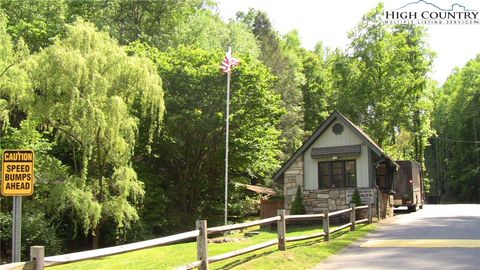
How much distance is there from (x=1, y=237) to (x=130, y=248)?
54.8ft

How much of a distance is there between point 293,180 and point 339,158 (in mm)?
2487

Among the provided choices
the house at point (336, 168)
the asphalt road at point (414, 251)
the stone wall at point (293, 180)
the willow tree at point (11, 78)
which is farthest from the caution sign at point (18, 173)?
the stone wall at point (293, 180)

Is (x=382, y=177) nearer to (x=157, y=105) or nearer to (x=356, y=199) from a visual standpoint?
(x=356, y=199)

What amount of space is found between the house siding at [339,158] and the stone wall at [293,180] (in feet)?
0.85

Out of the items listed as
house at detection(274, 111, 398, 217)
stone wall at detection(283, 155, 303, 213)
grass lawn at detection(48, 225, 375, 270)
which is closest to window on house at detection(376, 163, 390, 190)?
house at detection(274, 111, 398, 217)

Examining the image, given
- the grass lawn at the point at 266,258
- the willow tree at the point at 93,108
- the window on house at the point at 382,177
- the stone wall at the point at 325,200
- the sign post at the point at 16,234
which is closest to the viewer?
the sign post at the point at 16,234

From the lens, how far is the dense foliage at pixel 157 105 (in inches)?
774

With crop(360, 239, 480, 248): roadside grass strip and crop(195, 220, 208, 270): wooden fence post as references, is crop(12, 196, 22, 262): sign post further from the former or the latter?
crop(360, 239, 480, 248): roadside grass strip

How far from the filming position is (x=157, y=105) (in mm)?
22469

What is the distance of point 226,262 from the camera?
1040 centimetres

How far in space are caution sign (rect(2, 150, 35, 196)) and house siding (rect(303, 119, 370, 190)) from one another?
1830 cm

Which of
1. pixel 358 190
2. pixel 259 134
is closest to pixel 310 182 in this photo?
pixel 358 190

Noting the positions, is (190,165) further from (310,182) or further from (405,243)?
(405,243)

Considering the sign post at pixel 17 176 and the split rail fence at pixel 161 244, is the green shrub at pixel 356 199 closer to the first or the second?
the split rail fence at pixel 161 244
